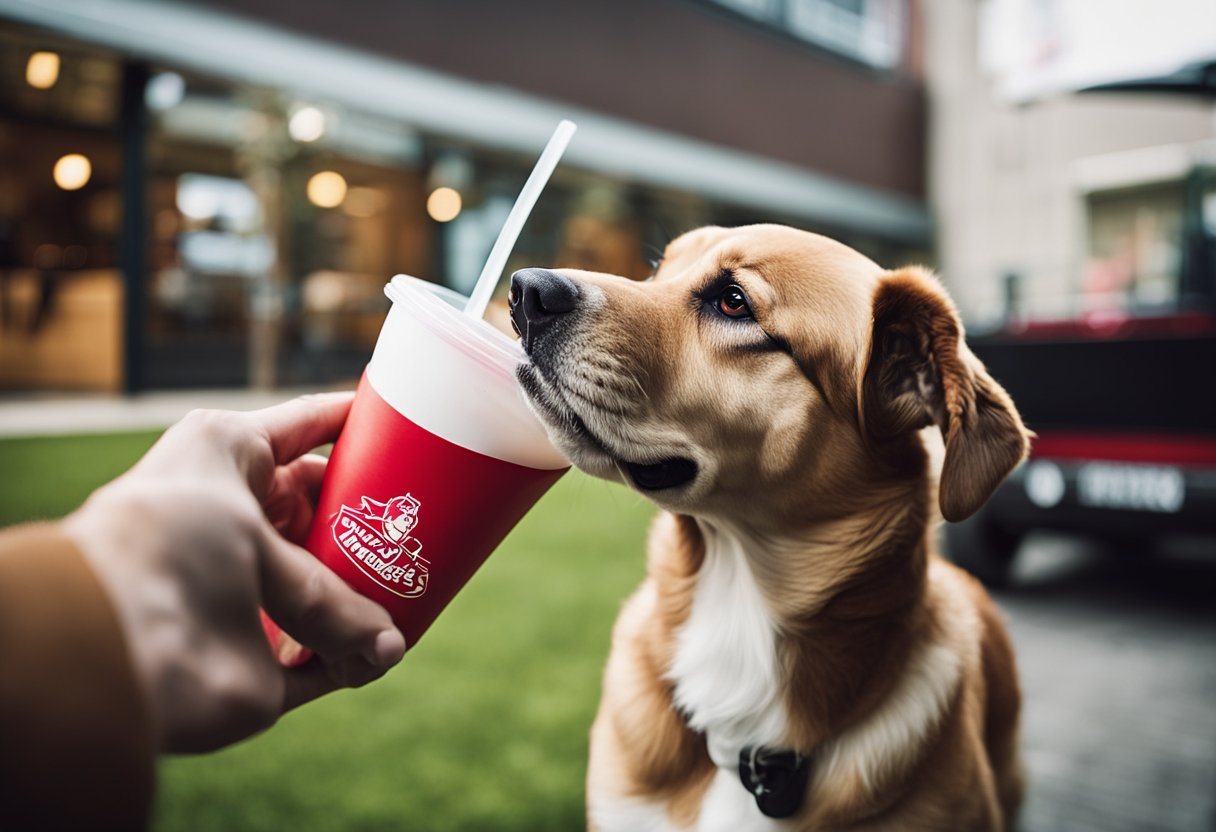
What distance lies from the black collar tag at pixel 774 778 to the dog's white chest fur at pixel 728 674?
0.9 inches

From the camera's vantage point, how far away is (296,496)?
136 cm

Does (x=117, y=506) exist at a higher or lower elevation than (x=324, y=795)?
higher

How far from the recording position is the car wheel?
5207 mm

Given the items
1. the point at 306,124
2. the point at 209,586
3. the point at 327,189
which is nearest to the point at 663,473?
the point at 209,586

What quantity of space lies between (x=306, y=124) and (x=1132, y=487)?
31.1ft

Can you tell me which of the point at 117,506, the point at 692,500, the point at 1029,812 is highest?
the point at 117,506

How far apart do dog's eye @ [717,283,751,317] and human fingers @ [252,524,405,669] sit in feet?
A: 3.02

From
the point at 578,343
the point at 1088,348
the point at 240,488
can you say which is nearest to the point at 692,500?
the point at 578,343

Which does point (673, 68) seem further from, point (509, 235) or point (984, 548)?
point (509, 235)

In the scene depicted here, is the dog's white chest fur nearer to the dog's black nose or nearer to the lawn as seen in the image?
the lawn

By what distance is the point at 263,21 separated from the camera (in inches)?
415

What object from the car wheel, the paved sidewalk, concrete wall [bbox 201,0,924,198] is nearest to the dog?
the car wheel

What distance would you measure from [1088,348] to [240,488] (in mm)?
4881

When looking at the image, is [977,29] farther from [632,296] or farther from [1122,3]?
[632,296]
